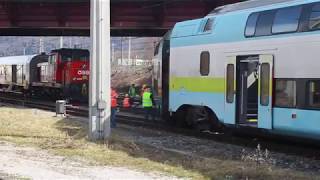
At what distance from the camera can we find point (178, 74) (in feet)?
59.7

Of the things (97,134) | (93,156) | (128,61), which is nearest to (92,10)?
(97,134)

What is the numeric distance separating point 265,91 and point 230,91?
60.6 inches

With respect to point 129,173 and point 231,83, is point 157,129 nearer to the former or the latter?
point 231,83

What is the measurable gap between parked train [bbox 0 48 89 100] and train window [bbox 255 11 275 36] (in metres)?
25.3

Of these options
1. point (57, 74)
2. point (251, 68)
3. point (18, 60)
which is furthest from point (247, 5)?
point (18, 60)

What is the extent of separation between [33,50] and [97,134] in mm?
107663

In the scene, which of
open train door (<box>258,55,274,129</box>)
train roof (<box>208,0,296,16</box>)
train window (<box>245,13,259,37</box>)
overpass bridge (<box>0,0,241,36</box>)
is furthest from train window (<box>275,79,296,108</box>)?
overpass bridge (<box>0,0,241,36</box>)

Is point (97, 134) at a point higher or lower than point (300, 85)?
lower

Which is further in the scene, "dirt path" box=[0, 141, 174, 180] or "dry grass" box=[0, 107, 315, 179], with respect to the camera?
"dry grass" box=[0, 107, 315, 179]

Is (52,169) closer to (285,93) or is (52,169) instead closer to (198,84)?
(285,93)

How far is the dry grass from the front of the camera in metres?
10.6

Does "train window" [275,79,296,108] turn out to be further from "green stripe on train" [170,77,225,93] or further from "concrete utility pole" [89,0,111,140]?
"concrete utility pole" [89,0,111,140]

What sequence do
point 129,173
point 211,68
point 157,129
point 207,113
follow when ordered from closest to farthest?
point 129,173, point 211,68, point 207,113, point 157,129

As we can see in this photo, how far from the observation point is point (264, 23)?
1438 cm
